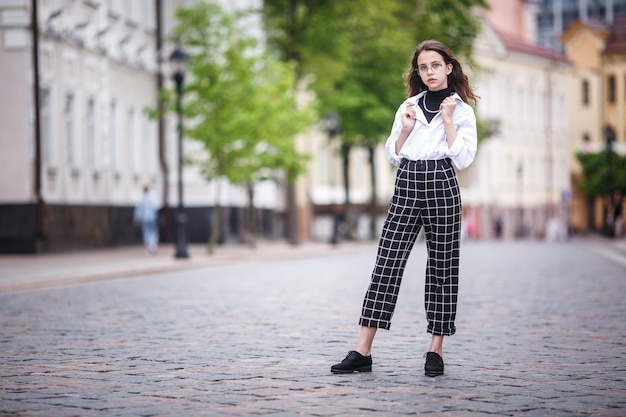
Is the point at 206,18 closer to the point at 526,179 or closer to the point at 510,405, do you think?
the point at 510,405

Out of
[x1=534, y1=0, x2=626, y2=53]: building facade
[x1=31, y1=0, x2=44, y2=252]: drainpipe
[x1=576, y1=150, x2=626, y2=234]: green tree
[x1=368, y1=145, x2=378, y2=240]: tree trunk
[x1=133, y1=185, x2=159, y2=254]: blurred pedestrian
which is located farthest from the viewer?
[x1=534, y1=0, x2=626, y2=53]: building facade

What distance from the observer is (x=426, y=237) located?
898 centimetres

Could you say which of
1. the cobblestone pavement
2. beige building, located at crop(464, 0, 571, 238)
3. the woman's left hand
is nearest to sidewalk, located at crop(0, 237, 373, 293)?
the cobblestone pavement

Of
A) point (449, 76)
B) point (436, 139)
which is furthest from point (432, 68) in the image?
point (436, 139)

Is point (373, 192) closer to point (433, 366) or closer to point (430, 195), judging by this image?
point (433, 366)

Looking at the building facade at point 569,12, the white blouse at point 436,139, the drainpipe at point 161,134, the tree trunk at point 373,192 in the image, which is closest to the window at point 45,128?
the drainpipe at point 161,134

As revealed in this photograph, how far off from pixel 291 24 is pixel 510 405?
38.6m

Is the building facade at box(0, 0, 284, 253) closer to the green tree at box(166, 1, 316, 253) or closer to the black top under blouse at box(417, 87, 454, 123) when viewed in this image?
the green tree at box(166, 1, 316, 253)

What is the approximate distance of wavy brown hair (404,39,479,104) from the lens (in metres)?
9.00

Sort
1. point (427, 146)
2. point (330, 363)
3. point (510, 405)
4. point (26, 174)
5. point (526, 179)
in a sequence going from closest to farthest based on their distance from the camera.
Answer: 1. point (510, 405)
2. point (427, 146)
3. point (330, 363)
4. point (26, 174)
5. point (526, 179)

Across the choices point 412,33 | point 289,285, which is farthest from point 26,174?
point 412,33

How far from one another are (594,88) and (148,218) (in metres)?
72.0

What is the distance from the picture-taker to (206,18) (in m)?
36.5

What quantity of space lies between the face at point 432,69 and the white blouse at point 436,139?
14 centimetres
